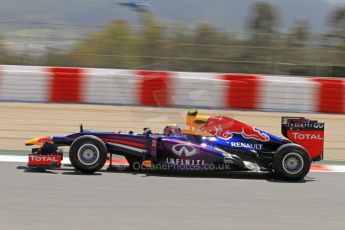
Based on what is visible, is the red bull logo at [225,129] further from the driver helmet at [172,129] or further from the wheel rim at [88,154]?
the wheel rim at [88,154]

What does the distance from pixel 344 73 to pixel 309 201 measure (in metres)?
10.4

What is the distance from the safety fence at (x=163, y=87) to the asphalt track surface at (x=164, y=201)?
5.29 m

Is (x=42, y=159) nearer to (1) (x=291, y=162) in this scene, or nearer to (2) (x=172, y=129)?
(2) (x=172, y=129)

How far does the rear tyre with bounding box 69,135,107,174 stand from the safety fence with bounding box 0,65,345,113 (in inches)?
216

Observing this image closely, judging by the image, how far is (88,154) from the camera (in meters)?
7.82

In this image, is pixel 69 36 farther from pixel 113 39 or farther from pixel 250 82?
pixel 250 82

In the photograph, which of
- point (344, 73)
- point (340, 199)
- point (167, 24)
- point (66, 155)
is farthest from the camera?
point (167, 24)

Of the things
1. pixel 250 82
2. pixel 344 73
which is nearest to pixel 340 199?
pixel 250 82

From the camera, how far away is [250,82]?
1356cm

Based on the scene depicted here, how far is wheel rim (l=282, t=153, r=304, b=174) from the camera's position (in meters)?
7.88

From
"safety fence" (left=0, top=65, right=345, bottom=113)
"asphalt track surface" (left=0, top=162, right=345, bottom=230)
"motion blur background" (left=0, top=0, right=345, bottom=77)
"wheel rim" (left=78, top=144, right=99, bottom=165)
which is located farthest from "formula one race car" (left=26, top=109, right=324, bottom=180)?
"motion blur background" (left=0, top=0, right=345, bottom=77)

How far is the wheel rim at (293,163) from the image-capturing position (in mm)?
7875
